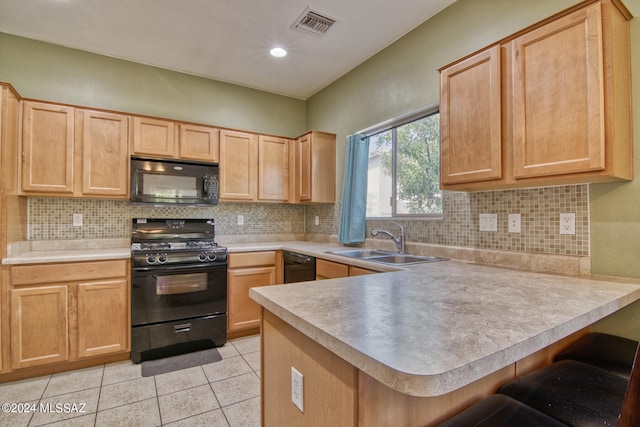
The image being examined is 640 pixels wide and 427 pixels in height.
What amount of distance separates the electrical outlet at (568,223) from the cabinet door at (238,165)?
2799 millimetres

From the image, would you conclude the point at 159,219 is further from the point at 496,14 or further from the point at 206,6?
the point at 496,14

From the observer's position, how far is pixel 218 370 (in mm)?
2521

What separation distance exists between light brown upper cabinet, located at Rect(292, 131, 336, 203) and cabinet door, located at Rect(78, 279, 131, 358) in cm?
199

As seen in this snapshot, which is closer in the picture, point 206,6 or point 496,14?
point 496,14

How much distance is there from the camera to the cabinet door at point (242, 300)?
3102mm

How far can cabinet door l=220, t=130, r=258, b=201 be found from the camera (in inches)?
135

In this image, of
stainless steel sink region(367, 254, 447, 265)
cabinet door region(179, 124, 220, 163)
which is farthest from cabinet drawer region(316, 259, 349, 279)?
cabinet door region(179, 124, 220, 163)

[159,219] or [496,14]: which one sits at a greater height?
[496,14]

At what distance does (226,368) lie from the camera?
8.38 ft

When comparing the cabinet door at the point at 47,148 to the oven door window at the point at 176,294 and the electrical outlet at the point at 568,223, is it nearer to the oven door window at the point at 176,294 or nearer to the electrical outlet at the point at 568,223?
the oven door window at the point at 176,294

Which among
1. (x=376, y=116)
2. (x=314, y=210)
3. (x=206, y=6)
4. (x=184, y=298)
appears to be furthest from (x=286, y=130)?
(x=184, y=298)

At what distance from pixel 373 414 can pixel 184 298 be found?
2475 mm

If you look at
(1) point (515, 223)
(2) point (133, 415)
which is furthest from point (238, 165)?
(1) point (515, 223)

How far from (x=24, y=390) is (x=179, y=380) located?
1.03m
